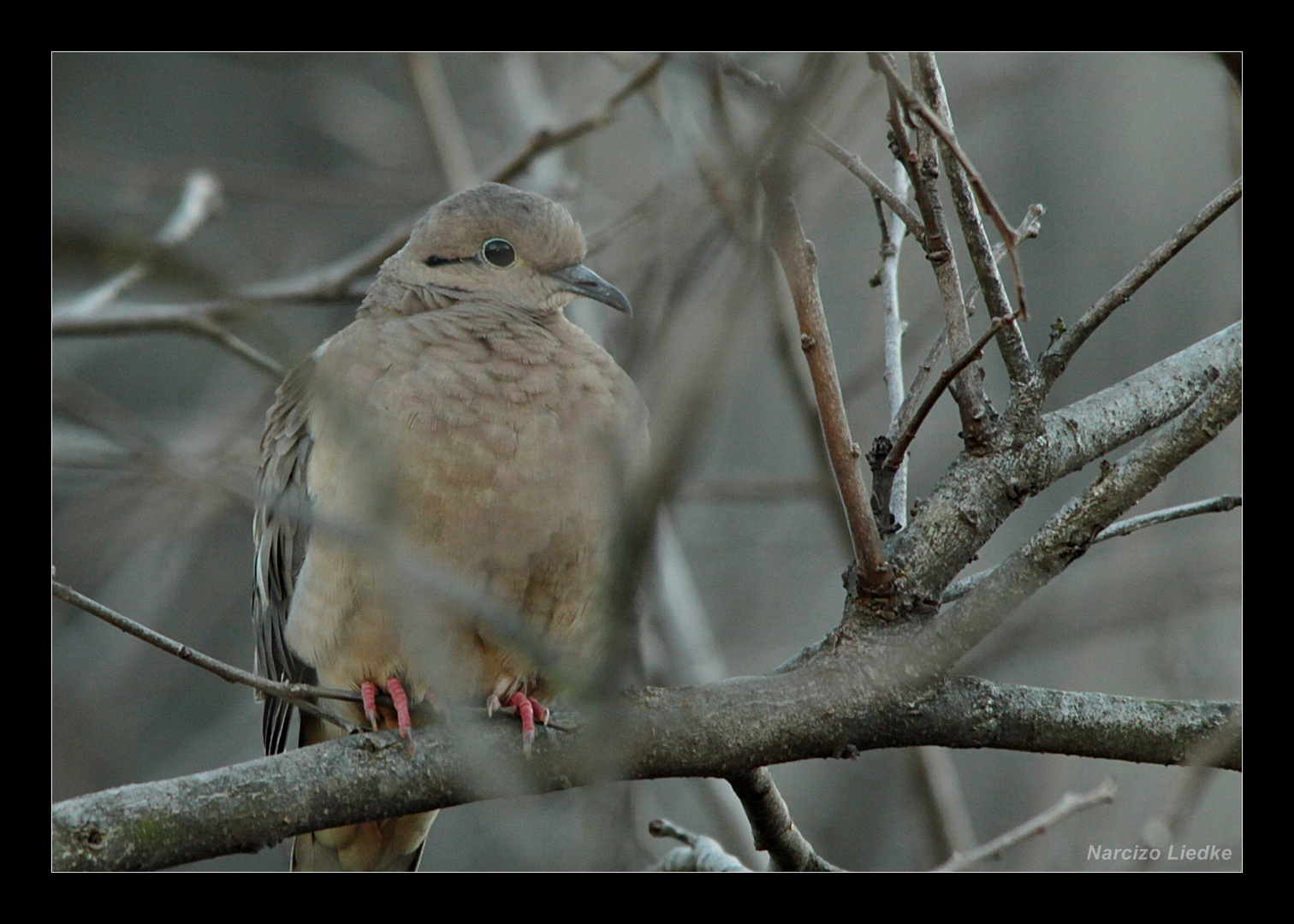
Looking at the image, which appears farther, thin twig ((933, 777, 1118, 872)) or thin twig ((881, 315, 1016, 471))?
thin twig ((933, 777, 1118, 872))

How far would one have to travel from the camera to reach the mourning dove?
9.61ft

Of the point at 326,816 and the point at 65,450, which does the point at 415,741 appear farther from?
the point at 65,450

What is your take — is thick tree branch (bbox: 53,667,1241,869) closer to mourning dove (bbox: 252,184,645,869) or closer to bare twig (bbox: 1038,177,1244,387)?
mourning dove (bbox: 252,184,645,869)

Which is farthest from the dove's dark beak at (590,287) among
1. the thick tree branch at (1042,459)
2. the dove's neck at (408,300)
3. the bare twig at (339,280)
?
the thick tree branch at (1042,459)

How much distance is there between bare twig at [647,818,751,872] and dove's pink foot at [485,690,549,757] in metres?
0.36

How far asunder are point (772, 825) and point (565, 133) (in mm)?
2168

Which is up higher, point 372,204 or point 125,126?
point 125,126

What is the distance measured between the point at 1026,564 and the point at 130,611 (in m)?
3.67

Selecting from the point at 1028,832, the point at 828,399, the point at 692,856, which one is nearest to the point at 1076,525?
the point at 828,399

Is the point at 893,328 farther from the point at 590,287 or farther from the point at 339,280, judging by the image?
the point at 339,280

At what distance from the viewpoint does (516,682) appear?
3051 mm

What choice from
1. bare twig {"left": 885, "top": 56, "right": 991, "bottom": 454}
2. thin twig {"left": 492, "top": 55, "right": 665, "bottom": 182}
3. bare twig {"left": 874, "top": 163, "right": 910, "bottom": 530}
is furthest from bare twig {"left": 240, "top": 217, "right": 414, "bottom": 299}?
bare twig {"left": 885, "top": 56, "right": 991, "bottom": 454}

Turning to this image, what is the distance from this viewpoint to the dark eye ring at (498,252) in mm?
3561
